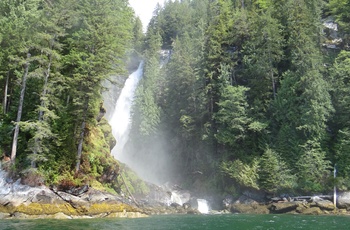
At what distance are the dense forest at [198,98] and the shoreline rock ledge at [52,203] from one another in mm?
1029

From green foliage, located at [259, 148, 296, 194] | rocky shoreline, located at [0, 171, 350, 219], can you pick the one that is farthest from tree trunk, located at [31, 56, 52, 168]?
green foliage, located at [259, 148, 296, 194]

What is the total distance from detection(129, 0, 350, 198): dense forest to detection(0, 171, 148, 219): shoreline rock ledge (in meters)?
16.8

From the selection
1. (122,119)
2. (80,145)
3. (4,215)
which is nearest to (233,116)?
(80,145)

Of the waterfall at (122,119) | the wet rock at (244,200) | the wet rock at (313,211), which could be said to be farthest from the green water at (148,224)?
the waterfall at (122,119)

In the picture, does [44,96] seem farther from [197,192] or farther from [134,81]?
[134,81]

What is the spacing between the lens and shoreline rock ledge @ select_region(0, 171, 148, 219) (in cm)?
1978

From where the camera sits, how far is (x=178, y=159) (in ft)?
151

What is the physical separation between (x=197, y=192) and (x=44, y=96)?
23.2m

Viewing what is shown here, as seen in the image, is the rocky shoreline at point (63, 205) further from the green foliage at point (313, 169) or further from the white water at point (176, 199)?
the white water at point (176, 199)

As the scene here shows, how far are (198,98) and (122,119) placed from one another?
19.0 metres

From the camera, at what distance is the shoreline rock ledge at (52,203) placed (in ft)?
64.9

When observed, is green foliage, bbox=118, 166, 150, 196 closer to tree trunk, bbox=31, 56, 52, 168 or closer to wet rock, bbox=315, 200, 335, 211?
tree trunk, bbox=31, 56, 52, 168

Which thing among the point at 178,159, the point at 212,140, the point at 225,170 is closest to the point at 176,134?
the point at 178,159

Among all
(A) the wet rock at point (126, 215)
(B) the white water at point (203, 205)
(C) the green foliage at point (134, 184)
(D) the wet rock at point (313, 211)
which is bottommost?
(B) the white water at point (203, 205)
